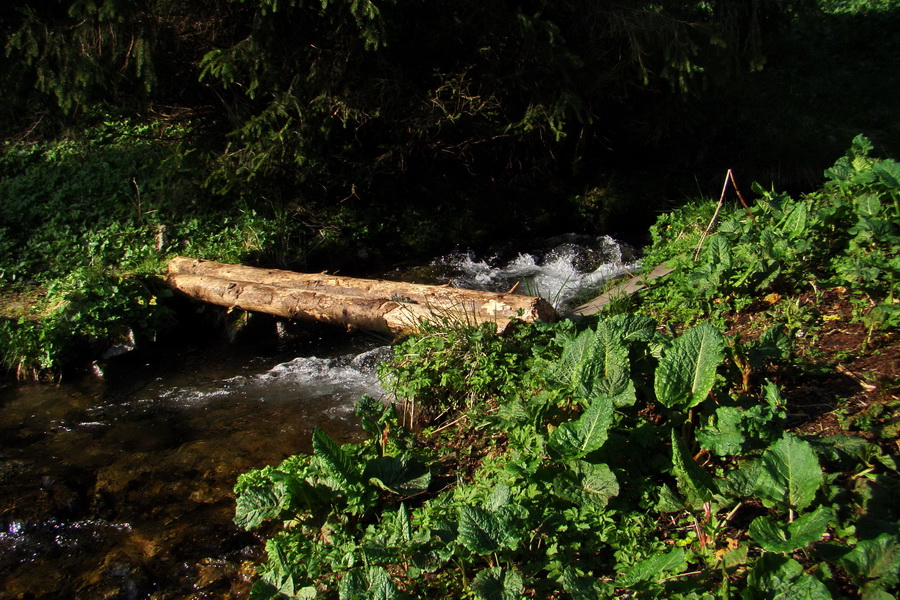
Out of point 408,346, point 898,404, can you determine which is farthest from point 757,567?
point 408,346

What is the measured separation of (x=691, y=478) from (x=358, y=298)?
3398mm

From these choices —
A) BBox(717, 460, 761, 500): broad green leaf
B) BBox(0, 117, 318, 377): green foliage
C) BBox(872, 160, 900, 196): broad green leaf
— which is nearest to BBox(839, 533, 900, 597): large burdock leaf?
BBox(717, 460, 761, 500): broad green leaf

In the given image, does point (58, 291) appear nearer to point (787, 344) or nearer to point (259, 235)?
point (259, 235)

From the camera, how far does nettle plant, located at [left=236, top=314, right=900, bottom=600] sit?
2.14 meters

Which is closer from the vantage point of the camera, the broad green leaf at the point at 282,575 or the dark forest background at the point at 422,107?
the broad green leaf at the point at 282,575

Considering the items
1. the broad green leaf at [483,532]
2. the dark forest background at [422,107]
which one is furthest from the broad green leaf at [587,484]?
the dark forest background at [422,107]

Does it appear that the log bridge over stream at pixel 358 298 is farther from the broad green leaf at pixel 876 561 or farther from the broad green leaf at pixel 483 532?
the broad green leaf at pixel 876 561

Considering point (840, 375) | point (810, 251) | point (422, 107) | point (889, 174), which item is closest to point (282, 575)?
point (840, 375)

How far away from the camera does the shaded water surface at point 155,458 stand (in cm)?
333

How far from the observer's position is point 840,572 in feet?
6.97

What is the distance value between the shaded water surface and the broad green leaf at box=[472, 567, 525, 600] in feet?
4.58

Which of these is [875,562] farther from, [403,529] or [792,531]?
[403,529]

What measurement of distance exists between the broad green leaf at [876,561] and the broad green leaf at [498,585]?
3.24 ft

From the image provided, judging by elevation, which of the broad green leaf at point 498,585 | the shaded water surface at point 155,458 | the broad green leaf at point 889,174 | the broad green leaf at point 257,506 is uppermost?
the broad green leaf at point 889,174
